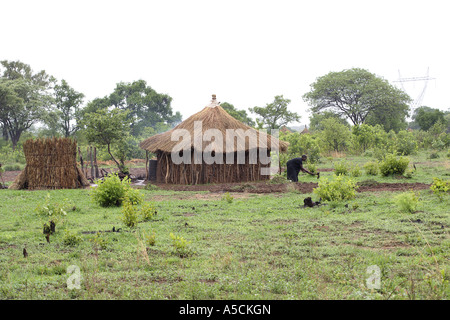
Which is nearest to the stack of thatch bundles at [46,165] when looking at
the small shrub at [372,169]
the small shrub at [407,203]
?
the small shrub at [407,203]

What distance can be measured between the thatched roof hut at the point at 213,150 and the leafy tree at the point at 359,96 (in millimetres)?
28231

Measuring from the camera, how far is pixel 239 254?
5750 millimetres

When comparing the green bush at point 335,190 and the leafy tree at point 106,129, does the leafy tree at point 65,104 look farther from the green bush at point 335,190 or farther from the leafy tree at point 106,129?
the green bush at point 335,190

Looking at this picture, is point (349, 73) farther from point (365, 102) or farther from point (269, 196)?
point (269, 196)

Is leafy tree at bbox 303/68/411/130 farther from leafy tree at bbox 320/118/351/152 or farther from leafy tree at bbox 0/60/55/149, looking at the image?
leafy tree at bbox 0/60/55/149

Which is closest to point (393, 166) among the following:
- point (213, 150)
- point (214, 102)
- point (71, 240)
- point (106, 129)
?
point (213, 150)

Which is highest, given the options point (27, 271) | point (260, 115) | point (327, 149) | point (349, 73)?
point (349, 73)

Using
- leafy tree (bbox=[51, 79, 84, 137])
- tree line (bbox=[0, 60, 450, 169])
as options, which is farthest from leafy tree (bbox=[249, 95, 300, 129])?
leafy tree (bbox=[51, 79, 84, 137])

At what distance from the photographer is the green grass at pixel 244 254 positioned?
168 inches

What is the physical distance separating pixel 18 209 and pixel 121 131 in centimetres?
1060

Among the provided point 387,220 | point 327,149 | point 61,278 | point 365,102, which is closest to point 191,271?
point 61,278

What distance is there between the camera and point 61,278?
479cm
